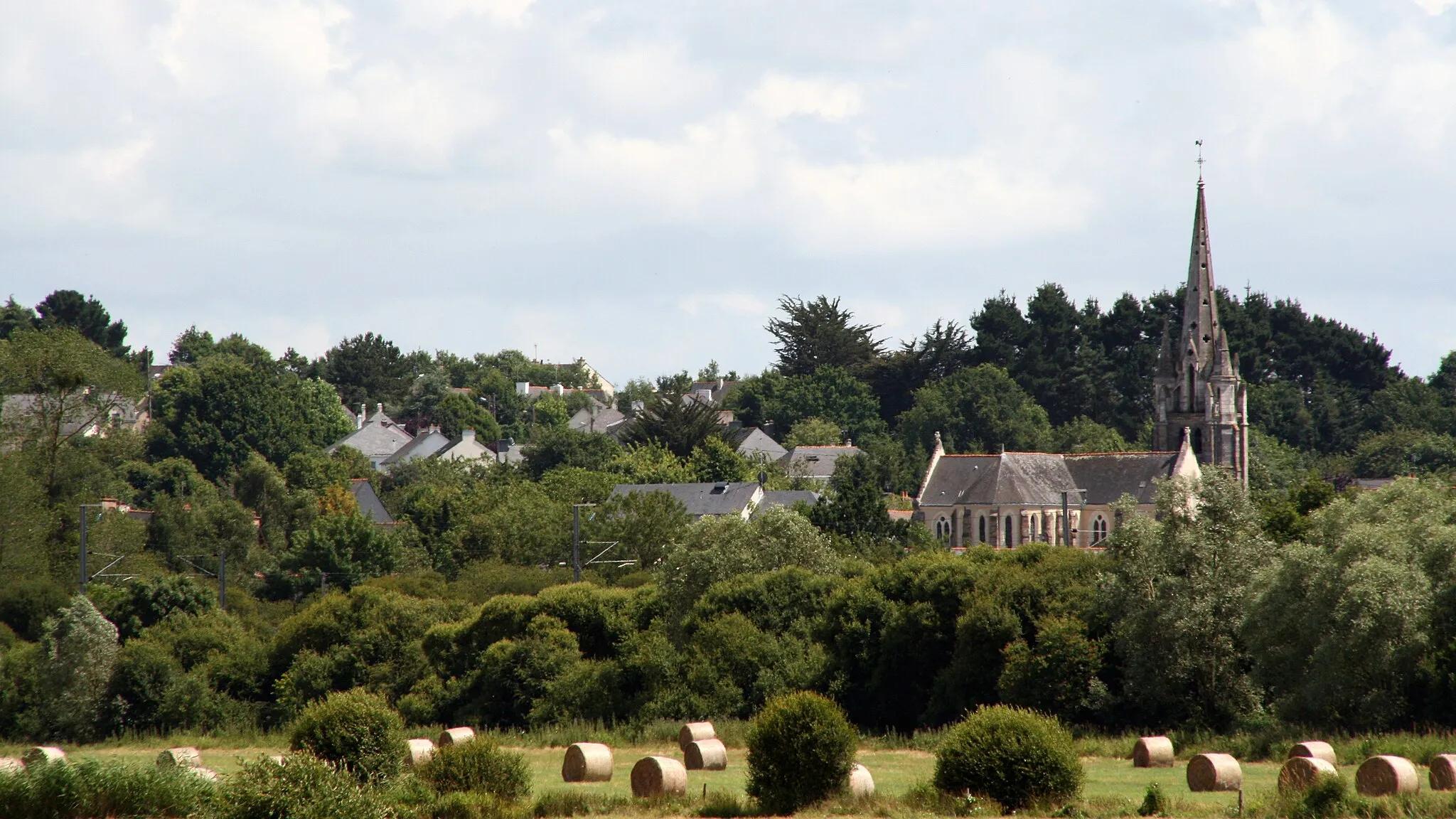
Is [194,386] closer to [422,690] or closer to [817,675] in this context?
[422,690]

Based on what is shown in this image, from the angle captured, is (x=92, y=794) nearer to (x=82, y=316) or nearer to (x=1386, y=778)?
(x=1386, y=778)

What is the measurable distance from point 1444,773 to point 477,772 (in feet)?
45.5

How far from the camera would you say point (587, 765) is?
29.8m

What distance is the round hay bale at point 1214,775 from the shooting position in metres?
25.7

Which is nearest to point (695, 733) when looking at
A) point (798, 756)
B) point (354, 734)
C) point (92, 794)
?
point (354, 734)

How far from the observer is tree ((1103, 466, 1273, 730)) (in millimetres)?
37062

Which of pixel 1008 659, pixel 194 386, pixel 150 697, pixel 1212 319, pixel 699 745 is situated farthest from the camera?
pixel 194 386

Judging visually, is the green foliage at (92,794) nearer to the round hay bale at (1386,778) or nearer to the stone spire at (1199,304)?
the round hay bale at (1386,778)

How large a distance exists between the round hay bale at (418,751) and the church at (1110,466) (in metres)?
67.1

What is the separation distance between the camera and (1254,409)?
133000mm

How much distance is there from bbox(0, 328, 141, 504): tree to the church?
164 ft

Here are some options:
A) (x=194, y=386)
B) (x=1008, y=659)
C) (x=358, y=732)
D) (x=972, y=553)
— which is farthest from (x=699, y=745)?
(x=194, y=386)

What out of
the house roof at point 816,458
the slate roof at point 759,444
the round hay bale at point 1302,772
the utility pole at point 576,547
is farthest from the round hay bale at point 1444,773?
the slate roof at point 759,444

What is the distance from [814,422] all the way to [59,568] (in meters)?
83.8
